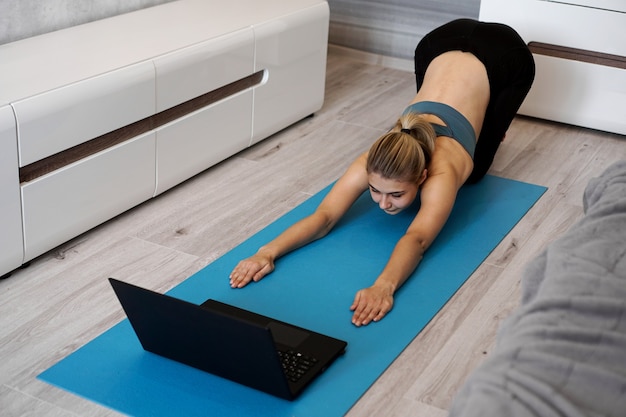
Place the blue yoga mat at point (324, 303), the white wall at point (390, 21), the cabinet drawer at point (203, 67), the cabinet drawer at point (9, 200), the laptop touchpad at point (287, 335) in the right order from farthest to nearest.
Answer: the white wall at point (390, 21)
the cabinet drawer at point (203, 67)
the cabinet drawer at point (9, 200)
the laptop touchpad at point (287, 335)
the blue yoga mat at point (324, 303)

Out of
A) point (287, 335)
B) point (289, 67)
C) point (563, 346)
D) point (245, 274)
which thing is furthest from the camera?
point (289, 67)

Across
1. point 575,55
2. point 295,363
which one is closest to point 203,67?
point 295,363

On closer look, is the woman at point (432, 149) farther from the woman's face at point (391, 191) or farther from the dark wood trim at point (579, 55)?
the dark wood trim at point (579, 55)

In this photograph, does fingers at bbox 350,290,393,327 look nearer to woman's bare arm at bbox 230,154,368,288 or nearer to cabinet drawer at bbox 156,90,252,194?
woman's bare arm at bbox 230,154,368,288

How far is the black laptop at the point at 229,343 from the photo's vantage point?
1.94 m

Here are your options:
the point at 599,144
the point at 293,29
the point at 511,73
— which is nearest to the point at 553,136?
the point at 599,144

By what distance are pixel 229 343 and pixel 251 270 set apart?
56cm

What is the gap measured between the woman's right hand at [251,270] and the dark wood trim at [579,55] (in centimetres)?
185

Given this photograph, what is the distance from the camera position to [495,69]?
3.15m

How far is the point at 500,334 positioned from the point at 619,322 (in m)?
0.20

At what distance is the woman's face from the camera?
8.48 feet

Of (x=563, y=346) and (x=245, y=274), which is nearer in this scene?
(x=563, y=346)

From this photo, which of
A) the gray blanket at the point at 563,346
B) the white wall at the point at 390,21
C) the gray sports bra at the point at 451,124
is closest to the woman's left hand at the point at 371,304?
the gray sports bra at the point at 451,124

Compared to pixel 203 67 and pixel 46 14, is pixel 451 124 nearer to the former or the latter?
pixel 203 67
